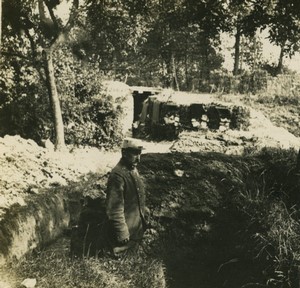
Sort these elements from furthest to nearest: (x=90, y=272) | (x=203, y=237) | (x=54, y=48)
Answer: (x=54, y=48) → (x=203, y=237) → (x=90, y=272)

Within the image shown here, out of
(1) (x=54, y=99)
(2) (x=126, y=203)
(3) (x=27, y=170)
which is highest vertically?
(1) (x=54, y=99)

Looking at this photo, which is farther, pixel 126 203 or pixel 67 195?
pixel 67 195

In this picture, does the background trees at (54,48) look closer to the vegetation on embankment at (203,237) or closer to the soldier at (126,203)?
the vegetation on embankment at (203,237)

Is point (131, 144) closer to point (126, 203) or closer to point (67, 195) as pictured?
point (126, 203)

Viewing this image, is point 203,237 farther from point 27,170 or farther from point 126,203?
point 27,170

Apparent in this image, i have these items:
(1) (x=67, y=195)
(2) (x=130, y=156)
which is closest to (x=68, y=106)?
(1) (x=67, y=195)

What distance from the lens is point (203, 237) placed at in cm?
548

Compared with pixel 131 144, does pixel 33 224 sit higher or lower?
lower

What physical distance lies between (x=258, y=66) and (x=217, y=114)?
56.9 ft

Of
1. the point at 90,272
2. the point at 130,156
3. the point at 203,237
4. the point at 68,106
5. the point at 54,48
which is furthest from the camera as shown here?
the point at 68,106

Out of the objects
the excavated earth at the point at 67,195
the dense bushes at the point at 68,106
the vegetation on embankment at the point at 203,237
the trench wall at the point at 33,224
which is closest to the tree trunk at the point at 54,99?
the dense bushes at the point at 68,106

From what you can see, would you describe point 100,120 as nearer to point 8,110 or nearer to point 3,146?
point 8,110

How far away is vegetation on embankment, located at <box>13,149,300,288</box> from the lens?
4.62 m

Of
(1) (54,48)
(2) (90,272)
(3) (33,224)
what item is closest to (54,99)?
(1) (54,48)
